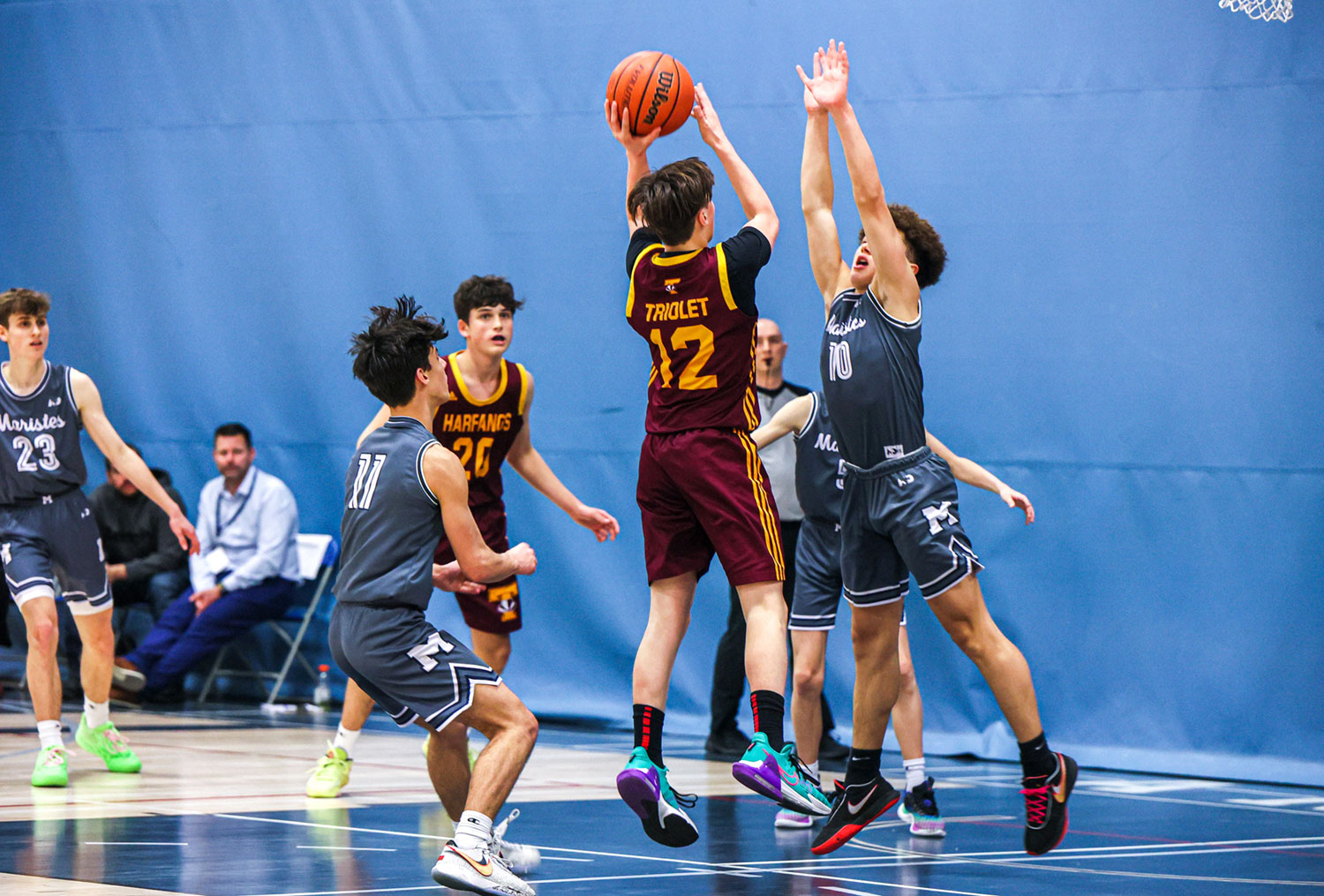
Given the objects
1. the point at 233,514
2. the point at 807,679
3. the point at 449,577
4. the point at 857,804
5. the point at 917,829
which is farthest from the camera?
the point at 233,514

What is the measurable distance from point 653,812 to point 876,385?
4.85 ft

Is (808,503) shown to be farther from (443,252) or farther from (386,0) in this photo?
(386,0)

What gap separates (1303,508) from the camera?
8547 millimetres

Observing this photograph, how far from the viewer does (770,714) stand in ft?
17.9

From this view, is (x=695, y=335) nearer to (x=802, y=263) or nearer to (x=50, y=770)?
(x=50, y=770)

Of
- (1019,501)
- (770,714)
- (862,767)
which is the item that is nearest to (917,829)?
(862,767)

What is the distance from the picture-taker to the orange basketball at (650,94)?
5793mm

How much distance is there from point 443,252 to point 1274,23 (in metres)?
4.90

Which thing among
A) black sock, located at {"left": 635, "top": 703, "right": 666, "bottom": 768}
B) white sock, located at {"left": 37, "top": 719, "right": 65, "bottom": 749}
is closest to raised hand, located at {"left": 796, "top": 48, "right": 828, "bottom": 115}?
black sock, located at {"left": 635, "top": 703, "right": 666, "bottom": 768}

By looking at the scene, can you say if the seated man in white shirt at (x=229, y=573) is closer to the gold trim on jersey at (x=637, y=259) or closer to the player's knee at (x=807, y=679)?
the player's knee at (x=807, y=679)

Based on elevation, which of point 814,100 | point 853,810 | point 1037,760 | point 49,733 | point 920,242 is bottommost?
point 49,733

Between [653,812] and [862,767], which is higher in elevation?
[862,767]

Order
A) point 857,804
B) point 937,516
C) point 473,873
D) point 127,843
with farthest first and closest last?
point 127,843 → point 857,804 → point 937,516 → point 473,873

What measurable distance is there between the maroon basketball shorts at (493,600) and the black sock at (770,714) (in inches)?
84.5
